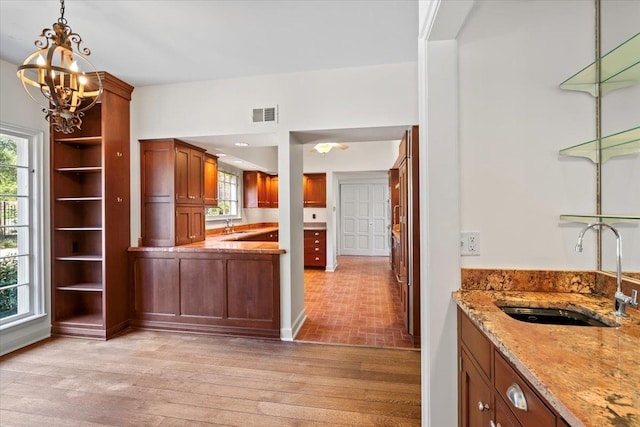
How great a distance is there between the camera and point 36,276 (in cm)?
310

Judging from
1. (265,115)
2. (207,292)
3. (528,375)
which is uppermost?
(265,115)

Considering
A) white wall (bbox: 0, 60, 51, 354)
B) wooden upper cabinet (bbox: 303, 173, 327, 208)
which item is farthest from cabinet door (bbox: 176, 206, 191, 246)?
wooden upper cabinet (bbox: 303, 173, 327, 208)

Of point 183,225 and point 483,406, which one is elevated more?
point 183,225

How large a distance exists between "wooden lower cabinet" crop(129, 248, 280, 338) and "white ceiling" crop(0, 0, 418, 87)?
6.41ft

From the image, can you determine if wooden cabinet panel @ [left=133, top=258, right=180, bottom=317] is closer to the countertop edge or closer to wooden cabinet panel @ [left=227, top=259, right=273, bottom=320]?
wooden cabinet panel @ [left=227, top=259, right=273, bottom=320]

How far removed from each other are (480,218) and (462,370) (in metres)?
0.76

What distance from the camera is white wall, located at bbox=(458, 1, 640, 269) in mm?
1493

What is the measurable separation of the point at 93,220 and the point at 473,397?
4.05 m

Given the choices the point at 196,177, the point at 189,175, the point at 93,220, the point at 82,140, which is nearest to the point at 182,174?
the point at 189,175

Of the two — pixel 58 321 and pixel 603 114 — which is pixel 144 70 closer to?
pixel 58 321

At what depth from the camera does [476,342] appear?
1.24 metres

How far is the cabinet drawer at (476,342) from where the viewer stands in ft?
3.70

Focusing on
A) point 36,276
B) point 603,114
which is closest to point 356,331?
point 603,114

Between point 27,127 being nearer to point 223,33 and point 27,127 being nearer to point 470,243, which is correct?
point 223,33
